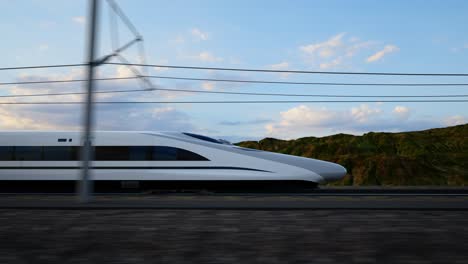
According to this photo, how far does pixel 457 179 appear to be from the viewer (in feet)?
148

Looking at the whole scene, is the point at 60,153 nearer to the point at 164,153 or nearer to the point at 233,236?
the point at 164,153

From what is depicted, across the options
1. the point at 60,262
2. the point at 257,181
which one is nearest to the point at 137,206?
the point at 60,262

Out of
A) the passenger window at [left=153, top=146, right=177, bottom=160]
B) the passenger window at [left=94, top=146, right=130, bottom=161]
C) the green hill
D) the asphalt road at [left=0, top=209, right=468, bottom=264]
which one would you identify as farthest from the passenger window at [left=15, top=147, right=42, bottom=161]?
the green hill

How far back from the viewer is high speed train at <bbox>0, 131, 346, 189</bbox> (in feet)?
53.6

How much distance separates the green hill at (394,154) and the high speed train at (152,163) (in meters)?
17.3

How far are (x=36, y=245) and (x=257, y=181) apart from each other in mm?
10630

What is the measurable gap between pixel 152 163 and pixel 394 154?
46176mm

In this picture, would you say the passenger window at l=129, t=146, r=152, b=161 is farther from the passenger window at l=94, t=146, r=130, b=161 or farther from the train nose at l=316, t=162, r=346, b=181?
the train nose at l=316, t=162, r=346, b=181

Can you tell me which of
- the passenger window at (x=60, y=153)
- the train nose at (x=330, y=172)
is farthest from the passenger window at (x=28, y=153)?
the train nose at (x=330, y=172)

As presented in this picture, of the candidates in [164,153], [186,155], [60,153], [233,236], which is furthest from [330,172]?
[233,236]

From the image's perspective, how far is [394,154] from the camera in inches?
2271

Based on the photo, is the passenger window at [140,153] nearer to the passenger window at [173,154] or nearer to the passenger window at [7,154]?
the passenger window at [173,154]

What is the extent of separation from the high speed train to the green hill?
56.9ft

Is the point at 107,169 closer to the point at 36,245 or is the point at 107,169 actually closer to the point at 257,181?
the point at 257,181
